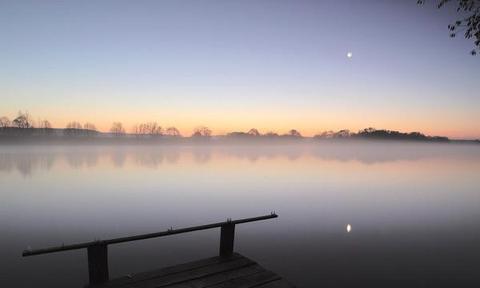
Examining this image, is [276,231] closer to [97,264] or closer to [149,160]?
[97,264]

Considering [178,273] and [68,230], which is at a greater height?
[178,273]

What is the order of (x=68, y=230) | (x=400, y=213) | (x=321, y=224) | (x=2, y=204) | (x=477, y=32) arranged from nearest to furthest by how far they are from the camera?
1. (x=477, y=32)
2. (x=68, y=230)
3. (x=321, y=224)
4. (x=400, y=213)
5. (x=2, y=204)

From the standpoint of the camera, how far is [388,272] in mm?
10523

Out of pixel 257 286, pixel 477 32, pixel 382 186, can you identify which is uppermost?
pixel 477 32

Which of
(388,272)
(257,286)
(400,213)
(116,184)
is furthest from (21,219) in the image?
(400,213)

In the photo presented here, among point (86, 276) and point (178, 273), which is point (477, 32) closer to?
point (178, 273)

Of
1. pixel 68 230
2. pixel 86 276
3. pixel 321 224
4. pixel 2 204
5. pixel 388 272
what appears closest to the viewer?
pixel 86 276

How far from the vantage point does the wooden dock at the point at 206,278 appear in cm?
655

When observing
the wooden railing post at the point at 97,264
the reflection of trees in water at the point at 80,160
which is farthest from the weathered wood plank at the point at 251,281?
the reflection of trees in water at the point at 80,160

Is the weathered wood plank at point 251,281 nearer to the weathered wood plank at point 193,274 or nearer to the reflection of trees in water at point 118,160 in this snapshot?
the weathered wood plank at point 193,274

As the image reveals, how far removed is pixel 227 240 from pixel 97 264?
3.39 metres

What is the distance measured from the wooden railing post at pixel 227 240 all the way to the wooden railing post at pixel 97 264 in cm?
307

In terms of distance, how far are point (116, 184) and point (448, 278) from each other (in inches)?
1245

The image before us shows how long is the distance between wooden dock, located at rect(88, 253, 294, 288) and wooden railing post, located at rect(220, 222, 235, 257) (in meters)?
0.56
